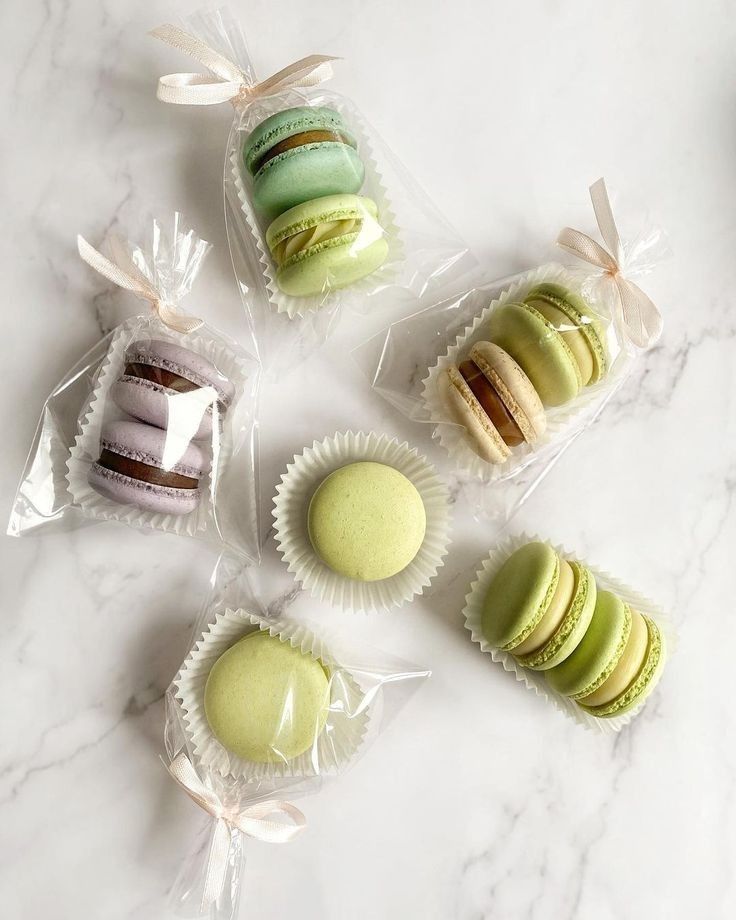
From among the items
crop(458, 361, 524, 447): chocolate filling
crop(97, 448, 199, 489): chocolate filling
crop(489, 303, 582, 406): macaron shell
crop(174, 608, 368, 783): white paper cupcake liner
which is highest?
crop(489, 303, 582, 406): macaron shell

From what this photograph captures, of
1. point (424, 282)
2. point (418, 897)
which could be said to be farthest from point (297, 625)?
point (424, 282)

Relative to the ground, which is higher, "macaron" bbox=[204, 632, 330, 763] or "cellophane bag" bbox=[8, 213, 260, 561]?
"cellophane bag" bbox=[8, 213, 260, 561]

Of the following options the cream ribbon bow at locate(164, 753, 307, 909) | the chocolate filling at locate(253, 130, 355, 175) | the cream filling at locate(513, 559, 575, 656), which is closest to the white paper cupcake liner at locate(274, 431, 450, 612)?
the cream filling at locate(513, 559, 575, 656)

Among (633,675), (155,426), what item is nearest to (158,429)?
(155,426)

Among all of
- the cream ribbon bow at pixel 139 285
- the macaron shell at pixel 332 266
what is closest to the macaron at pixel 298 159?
the macaron shell at pixel 332 266

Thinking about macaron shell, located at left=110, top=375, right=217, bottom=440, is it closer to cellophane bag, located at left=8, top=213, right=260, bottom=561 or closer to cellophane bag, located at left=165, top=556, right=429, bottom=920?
cellophane bag, located at left=8, top=213, right=260, bottom=561

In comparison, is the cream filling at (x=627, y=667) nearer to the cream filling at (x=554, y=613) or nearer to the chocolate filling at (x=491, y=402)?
the cream filling at (x=554, y=613)

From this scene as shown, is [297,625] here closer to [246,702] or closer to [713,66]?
[246,702]

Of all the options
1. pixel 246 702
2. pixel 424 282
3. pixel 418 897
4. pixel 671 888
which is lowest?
pixel 418 897
